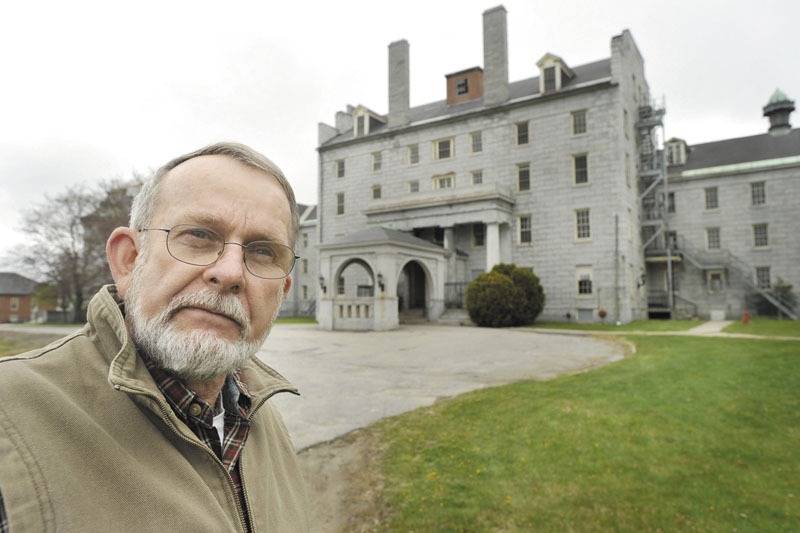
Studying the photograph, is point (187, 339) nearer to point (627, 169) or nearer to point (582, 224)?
point (582, 224)

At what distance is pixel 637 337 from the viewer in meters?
17.8

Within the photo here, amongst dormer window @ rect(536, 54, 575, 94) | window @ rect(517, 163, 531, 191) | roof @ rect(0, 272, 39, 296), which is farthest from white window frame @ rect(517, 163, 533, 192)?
roof @ rect(0, 272, 39, 296)

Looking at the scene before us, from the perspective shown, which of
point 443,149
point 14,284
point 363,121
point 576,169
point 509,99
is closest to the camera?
point 14,284

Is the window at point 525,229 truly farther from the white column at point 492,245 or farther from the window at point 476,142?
the window at point 476,142

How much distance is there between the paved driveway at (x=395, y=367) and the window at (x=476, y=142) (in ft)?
54.5

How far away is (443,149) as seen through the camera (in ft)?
110

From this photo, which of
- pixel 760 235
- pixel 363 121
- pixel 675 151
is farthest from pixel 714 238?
pixel 363 121

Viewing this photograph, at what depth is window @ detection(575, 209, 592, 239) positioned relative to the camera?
28.2 metres

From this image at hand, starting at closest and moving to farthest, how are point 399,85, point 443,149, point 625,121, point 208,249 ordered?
point 208,249, point 625,121, point 443,149, point 399,85

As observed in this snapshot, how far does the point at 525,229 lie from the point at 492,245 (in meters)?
3.11

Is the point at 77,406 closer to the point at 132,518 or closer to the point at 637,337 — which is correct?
the point at 132,518

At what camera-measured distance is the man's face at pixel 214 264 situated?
156cm

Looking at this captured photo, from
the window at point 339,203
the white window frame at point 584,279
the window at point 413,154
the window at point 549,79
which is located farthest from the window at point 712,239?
the window at point 339,203

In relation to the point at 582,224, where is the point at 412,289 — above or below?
below
